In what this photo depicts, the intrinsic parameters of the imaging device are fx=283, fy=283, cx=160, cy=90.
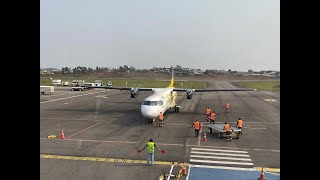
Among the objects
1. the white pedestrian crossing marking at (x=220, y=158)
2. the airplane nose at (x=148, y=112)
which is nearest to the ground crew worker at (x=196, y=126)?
the white pedestrian crossing marking at (x=220, y=158)

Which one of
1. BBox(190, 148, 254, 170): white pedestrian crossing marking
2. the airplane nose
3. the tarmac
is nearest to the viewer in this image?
the tarmac

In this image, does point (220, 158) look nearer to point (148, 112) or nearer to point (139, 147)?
point (139, 147)

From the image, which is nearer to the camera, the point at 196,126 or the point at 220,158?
the point at 220,158

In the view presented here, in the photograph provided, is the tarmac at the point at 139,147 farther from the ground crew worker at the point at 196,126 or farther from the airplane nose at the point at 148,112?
the airplane nose at the point at 148,112

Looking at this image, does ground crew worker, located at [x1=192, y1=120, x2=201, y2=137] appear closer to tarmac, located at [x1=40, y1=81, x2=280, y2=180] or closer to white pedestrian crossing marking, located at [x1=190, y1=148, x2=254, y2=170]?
tarmac, located at [x1=40, y1=81, x2=280, y2=180]

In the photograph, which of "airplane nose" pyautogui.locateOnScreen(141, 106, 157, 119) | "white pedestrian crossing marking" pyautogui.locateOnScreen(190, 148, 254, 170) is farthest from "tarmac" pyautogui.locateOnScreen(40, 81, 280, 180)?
"airplane nose" pyautogui.locateOnScreen(141, 106, 157, 119)

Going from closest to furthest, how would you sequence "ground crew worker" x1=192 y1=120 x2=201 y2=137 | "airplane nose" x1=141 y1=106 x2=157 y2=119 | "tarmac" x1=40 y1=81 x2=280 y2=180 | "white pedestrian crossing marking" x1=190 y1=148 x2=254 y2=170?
1. "tarmac" x1=40 y1=81 x2=280 y2=180
2. "white pedestrian crossing marking" x1=190 y1=148 x2=254 y2=170
3. "ground crew worker" x1=192 y1=120 x2=201 y2=137
4. "airplane nose" x1=141 y1=106 x2=157 y2=119

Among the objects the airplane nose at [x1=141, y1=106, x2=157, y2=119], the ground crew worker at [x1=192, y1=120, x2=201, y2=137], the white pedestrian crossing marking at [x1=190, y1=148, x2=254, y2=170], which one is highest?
the airplane nose at [x1=141, y1=106, x2=157, y2=119]

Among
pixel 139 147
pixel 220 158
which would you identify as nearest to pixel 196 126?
pixel 139 147

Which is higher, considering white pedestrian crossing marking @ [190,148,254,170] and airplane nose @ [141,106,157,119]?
airplane nose @ [141,106,157,119]

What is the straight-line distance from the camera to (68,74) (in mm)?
165125

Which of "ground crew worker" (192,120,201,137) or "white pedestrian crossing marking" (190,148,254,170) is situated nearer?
"white pedestrian crossing marking" (190,148,254,170)
